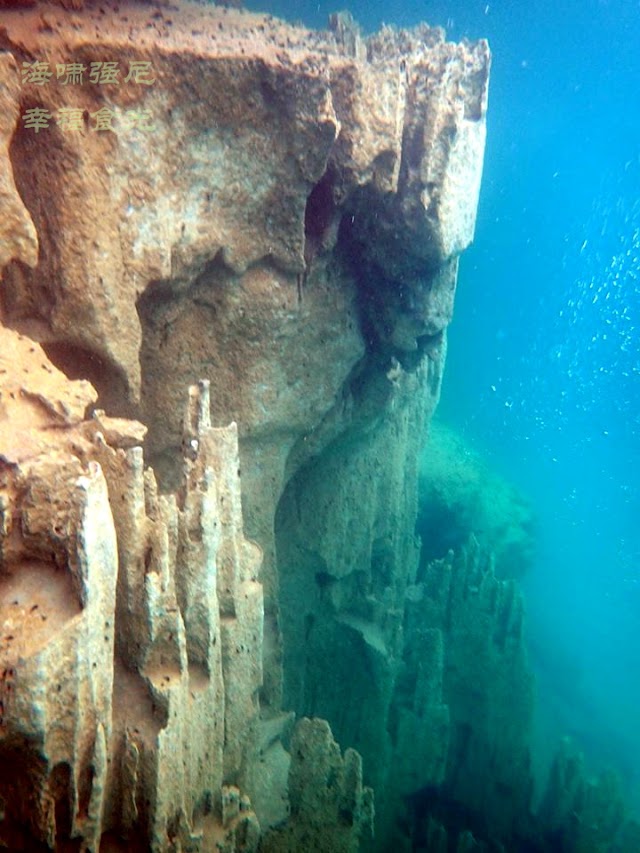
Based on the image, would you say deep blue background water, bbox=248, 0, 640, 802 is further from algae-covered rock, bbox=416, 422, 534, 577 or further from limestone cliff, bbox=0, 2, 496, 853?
limestone cliff, bbox=0, 2, 496, 853

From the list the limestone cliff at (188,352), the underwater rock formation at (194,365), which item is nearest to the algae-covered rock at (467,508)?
the underwater rock formation at (194,365)

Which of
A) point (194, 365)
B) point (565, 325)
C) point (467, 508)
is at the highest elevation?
point (565, 325)

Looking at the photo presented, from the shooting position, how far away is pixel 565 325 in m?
30.9

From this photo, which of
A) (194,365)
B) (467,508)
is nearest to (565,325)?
(467,508)

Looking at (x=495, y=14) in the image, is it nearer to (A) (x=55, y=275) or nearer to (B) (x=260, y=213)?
(B) (x=260, y=213)

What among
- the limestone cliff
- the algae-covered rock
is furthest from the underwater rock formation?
the algae-covered rock

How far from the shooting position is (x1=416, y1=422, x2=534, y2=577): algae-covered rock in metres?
16.3

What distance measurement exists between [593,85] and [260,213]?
87.0ft

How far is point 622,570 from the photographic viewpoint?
29969 millimetres

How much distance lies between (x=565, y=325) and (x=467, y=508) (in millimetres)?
17988

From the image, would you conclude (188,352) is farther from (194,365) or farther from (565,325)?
(565,325)

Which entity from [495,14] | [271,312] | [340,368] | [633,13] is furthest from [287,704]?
[633,13]

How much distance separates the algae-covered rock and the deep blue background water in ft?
19.0

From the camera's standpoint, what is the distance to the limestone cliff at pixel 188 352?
2.64 metres
